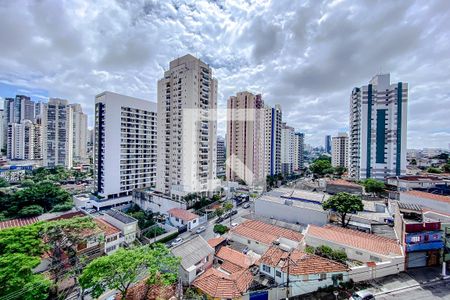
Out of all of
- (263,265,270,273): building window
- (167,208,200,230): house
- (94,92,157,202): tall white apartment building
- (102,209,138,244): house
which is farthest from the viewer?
(94,92,157,202): tall white apartment building

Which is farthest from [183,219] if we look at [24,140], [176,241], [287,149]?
[24,140]

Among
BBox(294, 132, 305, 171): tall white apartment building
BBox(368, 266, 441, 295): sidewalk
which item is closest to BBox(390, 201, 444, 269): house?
BBox(368, 266, 441, 295): sidewalk

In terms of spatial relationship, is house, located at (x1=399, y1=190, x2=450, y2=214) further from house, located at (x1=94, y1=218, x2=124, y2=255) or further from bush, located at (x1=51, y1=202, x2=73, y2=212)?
bush, located at (x1=51, y1=202, x2=73, y2=212)

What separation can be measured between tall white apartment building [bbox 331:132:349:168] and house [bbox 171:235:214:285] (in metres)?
67.7

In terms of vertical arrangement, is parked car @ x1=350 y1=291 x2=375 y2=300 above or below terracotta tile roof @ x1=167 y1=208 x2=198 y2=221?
above

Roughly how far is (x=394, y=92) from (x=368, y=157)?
1319 centimetres

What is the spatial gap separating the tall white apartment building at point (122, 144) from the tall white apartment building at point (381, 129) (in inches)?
1668

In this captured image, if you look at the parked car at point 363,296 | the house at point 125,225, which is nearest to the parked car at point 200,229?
the house at point 125,225

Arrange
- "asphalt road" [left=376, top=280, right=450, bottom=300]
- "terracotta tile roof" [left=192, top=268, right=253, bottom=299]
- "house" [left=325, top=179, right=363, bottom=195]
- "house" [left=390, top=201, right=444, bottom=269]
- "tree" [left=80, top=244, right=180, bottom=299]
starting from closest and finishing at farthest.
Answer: "tree" [left=80, top=244, right=180, bottom=299]
"asphalt road" [left=376, top=280, right=450, bottom=300]
"terracotta tile roof" [left=192, top=268, right=253, bottom=299]
"house" [left=390, top=201, right=444, bottom=269]
"house" [left=325, top=179, right=363, bottom=195]

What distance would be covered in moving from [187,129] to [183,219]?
13.3 m

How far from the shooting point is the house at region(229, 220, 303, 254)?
15.6 meters

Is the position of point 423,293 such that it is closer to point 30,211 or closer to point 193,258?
point 193,258

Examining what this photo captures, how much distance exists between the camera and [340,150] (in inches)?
2709

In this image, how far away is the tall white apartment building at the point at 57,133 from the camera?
170 feet
